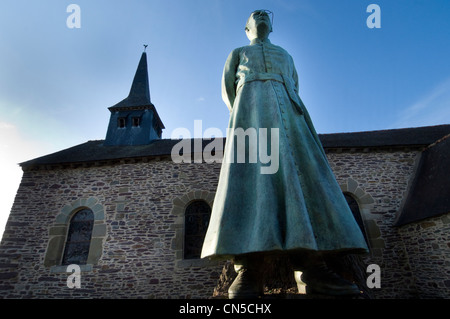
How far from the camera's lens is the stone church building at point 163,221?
24.7 feet

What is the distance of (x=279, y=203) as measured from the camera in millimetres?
1715

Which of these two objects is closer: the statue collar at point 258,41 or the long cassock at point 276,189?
the long cassock at point 276,189

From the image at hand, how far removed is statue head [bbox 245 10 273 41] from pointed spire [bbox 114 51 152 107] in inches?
524

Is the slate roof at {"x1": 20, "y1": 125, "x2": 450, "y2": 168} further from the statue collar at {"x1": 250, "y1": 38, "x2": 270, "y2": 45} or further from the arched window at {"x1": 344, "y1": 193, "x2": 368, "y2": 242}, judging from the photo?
the statue collar at {"x1": 250, "y1": 38, "x2": 270, "y2": 45}

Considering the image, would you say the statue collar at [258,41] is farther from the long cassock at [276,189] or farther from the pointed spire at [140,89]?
the pointed spire at [140,89]

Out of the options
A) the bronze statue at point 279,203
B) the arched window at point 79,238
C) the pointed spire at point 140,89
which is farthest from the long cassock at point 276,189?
the pointed spire at point 140,89

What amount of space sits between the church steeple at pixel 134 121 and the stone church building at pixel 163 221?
11.2ft

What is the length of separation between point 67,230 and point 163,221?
370cm

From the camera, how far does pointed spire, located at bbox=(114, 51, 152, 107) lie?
15.3 metres

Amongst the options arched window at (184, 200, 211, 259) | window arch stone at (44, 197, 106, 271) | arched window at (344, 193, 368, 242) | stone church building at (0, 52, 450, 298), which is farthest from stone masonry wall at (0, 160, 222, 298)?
arched window at (344, 193, 368, 242)

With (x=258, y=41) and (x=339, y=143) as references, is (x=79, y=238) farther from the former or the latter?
(x=339, y=143)

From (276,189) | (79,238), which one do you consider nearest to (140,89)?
(79,238)

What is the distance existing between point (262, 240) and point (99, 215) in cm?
899

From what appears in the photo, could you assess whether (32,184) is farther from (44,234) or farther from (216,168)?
(216,168)
